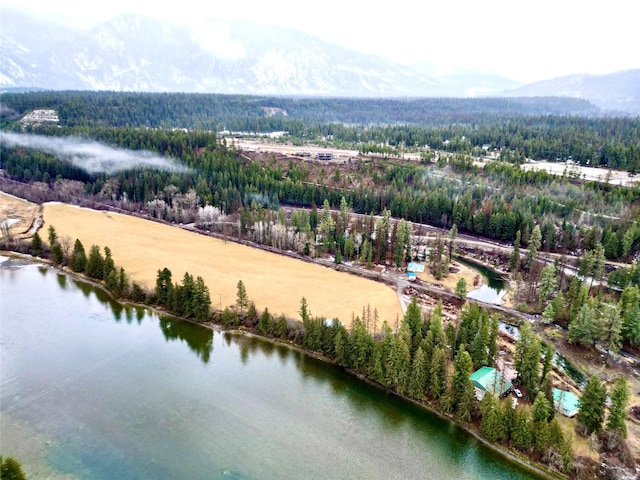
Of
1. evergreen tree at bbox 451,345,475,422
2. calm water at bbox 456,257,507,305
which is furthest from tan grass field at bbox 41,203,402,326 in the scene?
evergreen tree at bbox 451,345,475,422

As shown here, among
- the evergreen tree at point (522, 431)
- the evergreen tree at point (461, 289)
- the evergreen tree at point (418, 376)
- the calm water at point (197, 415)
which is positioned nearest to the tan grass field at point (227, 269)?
the evergreen tree at point (461, 289)

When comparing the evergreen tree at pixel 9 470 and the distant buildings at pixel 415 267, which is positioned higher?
the evergreen tree at pixel 9 470

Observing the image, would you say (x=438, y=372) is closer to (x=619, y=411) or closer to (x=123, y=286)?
(x=619, y=411)

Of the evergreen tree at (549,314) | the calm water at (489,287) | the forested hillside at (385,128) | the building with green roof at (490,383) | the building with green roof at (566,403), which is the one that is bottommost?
the calm water at (489,287)

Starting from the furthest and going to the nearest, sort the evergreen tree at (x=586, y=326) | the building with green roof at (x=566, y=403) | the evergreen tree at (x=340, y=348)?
1. the evergreen tree at (x=586, y=326)
2. the evergreen tree at (x=340, y=348)
3. the building with green roof at (x=566, y=403)

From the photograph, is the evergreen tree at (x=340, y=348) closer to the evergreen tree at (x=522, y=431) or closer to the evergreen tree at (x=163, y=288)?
the evergreen tree at (x=522, y=431)

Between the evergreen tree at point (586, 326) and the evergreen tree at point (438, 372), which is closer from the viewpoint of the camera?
the evergreen tree at point (438, 372)

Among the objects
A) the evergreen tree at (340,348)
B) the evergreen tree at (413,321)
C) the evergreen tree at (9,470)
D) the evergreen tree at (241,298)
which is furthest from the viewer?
the evergreen tree at (241,298)
